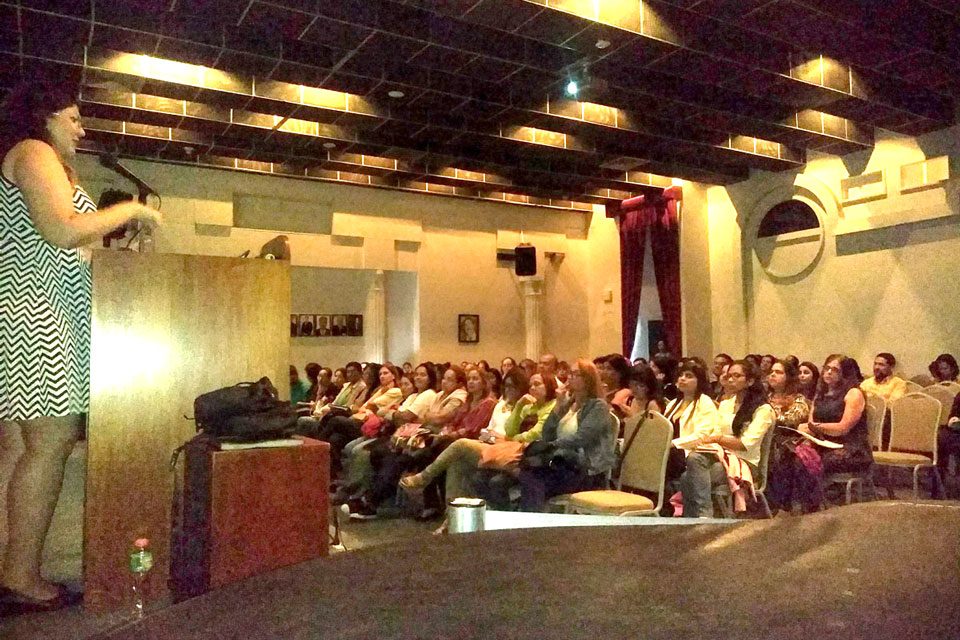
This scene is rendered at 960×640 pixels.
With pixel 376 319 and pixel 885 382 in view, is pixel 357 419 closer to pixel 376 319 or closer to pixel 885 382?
pixel 376 319

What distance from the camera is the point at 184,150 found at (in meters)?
8.30

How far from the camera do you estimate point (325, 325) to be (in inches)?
430

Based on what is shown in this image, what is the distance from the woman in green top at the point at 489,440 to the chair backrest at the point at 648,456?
2.76 ft

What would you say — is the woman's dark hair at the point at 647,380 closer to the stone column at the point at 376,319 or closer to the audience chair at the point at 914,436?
the audience chair at the point at 914,436

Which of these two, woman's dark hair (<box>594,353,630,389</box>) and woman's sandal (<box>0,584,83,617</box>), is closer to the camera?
woman's sandal (<box>0,584,83,617</box>)

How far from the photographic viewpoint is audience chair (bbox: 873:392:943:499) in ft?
16.6

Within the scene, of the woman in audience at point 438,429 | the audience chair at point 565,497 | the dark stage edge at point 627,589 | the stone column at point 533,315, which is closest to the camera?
the dark stage edge at point 627,589

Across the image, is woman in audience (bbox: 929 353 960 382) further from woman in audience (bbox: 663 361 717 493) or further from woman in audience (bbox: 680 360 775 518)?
woman in audience (bbox: 663 361 717 493)

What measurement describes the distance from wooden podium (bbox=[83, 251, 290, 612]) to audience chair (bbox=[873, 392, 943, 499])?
4567 mm

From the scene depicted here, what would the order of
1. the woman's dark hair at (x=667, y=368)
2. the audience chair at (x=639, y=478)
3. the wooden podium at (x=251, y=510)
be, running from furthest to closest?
the woman's dark hair at (x=667, y=368)
the audience chair at (x=639, y=478)
the wooden podium at (x=251, y=510)

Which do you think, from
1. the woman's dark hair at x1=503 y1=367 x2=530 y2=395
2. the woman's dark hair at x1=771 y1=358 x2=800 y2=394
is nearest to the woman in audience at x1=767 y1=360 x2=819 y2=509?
the woman's dark hair at x1=771 y1=358 x2=800 y2=394

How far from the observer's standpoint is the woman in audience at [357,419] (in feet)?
21.8

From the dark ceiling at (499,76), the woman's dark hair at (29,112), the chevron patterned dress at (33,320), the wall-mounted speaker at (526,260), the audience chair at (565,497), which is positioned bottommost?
the audience chair at (565,497)

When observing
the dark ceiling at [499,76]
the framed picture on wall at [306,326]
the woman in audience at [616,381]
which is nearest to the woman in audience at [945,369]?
the dark ceiling at [499,76]
